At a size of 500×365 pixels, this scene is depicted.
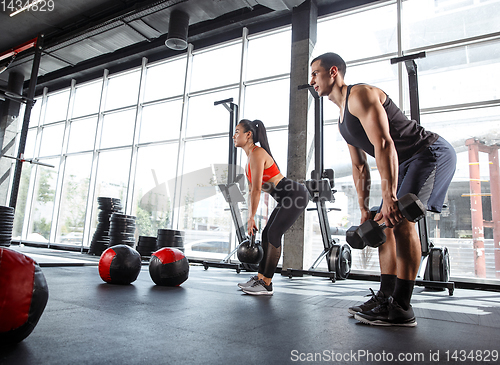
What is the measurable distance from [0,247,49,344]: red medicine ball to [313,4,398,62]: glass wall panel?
5.38 meters

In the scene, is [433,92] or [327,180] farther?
[433,92]

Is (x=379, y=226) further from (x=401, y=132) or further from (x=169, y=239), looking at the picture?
(x=169, y=239)

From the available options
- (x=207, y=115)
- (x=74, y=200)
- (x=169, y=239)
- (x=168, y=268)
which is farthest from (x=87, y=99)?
(x=168, y=268)

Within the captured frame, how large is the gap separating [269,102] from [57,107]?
6.78 meters

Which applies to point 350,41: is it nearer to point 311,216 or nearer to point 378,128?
point 311,216

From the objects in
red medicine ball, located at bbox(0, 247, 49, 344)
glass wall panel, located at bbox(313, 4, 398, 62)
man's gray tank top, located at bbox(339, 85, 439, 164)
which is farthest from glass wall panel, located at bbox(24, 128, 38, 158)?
man's gray tank top, located at bbox(339, 85, 439, 164)

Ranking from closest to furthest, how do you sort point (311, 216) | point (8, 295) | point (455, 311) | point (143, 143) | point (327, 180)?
point (8, 295), point (455, 311), point (327, 180), point (311, 216), point (143, 143)

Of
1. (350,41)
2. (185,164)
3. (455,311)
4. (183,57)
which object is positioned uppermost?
(183,57)

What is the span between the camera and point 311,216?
5367 mm

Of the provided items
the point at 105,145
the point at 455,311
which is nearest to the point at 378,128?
the point at 455,311

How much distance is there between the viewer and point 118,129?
7.95 meters

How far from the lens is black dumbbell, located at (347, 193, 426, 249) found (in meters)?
1.52

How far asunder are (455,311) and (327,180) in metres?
2.08

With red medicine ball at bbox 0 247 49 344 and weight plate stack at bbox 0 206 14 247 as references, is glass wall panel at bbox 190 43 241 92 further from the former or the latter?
red medicine ball at bbox 0 247 49 344
